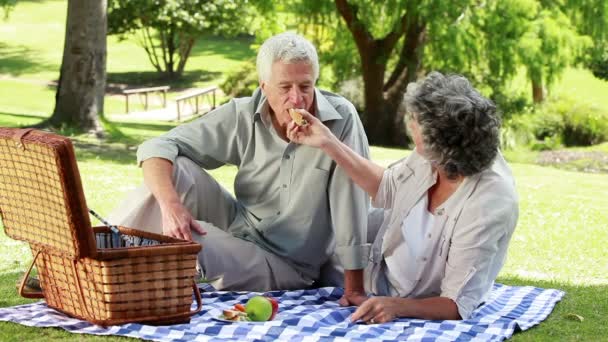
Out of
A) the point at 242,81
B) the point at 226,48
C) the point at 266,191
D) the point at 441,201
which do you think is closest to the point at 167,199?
the point at 266,191

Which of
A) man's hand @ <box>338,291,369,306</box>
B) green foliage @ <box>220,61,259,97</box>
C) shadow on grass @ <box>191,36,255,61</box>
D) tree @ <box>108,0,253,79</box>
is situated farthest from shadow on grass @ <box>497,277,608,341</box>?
shadow on grass @ <box>191,36,255,61</box>

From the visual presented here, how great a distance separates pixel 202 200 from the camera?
16.5ft

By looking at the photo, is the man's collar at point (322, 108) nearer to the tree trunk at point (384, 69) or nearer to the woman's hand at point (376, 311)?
the woman's hand at point (376, 311)

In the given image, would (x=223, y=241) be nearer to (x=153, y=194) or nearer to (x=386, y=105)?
(x=153, y=194)

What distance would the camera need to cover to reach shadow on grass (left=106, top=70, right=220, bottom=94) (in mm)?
30000

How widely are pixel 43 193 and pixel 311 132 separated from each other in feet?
3.75

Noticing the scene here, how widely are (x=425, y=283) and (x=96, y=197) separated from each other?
523 cm

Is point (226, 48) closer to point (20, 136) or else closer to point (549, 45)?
point (549, 45)

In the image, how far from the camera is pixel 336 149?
14.9 feet

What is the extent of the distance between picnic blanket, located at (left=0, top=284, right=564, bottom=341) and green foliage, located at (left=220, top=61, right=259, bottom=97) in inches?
754

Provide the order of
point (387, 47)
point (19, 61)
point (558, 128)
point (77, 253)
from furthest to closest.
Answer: point (19, 61) → point (558, 128) → point (387, 47) → point (77, 253)

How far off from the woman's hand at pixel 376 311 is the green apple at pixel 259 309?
35 cm

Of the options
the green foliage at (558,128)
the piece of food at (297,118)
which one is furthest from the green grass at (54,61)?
the piece of food at (297,118)

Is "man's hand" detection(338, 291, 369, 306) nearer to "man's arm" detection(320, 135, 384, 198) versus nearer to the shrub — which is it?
"man's arm" detection(320, 135, 384, 198)
